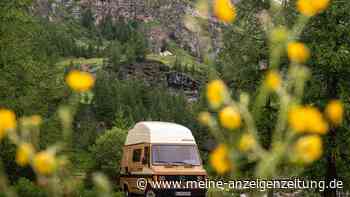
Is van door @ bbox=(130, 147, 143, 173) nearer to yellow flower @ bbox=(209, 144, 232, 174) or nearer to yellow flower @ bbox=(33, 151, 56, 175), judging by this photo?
yellow flower @ bbox=(209, 144, 232, 174)

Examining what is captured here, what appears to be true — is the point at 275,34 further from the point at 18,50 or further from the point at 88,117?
the point at 88,117

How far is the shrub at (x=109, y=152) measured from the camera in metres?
38.1

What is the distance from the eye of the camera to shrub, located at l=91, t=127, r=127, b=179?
3812 cm

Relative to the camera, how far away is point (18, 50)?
78.9 feet

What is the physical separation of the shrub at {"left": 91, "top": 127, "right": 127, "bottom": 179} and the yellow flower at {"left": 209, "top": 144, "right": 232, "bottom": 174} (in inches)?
1366

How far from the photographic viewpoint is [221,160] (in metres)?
2.81

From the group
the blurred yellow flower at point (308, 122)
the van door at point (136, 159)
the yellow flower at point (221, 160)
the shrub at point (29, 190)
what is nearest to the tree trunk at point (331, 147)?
the van door at point (136, 159)

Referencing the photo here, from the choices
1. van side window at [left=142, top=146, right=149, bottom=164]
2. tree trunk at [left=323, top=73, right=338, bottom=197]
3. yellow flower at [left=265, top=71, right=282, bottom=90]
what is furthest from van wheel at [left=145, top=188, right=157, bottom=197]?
yellow flower at [left=265, top=71, right=282, bottom=90]

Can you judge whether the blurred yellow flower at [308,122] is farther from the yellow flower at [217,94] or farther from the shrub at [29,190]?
the shrub at [29,190]

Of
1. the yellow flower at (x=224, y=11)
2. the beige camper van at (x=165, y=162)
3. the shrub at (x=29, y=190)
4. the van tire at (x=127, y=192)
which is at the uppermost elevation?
the yellow flower at (x=224, y=11)

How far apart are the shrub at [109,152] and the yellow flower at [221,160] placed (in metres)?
34.7

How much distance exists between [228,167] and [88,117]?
113m

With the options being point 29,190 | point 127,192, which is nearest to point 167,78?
point 127,192

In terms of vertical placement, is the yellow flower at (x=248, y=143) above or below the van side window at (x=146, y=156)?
above
